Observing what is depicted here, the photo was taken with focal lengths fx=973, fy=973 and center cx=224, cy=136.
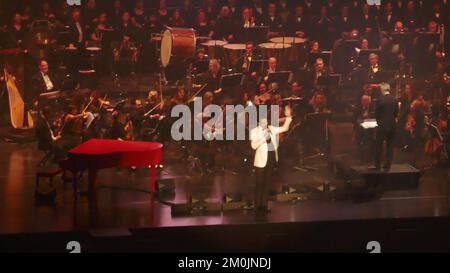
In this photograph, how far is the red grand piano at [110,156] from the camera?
1109 cm

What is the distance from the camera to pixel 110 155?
1112 cm

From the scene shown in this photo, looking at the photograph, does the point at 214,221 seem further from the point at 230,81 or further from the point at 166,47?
the point at 166,47

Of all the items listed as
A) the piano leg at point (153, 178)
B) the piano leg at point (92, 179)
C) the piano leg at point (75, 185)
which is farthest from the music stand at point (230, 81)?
the piano leg at point (75, 185)

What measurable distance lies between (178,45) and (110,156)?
10.4 feet

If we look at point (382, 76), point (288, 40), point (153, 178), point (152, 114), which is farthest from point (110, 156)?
point (382, 76)

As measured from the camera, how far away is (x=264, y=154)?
11.1 meters

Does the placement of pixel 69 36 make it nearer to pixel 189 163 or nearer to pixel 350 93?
pixel 189 163

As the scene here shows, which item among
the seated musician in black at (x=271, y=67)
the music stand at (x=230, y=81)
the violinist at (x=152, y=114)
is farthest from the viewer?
the seated musician in black at (x=271, y=67)

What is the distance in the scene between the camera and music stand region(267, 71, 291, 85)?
13320 mm

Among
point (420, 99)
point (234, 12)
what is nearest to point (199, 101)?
point (234, 12)

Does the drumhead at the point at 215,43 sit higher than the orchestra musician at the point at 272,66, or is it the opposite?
the drumhead at the point at 215,43

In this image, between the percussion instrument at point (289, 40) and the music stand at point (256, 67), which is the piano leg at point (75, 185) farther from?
the percussion instrument at point (289, 40)

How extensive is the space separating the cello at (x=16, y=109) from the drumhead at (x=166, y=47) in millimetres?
2073

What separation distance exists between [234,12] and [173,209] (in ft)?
13.4
